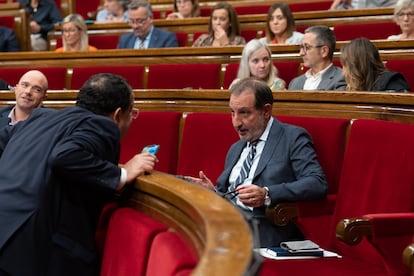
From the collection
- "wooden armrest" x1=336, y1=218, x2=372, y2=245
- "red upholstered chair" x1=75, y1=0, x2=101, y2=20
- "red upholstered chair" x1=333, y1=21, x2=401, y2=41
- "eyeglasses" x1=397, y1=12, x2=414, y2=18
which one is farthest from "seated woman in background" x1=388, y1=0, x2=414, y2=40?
"red upholstered chair" x1=75, y1=0, x2=101, y2=20

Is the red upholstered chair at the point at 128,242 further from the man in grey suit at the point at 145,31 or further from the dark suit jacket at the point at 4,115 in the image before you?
the man in grey suit at the point at 145,31

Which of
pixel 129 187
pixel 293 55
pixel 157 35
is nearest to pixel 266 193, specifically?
pixel 129 187

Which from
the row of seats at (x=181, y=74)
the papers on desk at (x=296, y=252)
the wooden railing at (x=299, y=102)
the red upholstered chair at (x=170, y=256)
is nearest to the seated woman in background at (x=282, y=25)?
the row of seats at (x=181, y=74)

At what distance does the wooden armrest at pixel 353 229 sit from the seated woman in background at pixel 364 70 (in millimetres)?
395

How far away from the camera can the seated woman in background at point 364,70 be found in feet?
3.67

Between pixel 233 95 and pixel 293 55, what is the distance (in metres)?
0.52

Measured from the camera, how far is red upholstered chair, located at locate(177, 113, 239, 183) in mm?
1062

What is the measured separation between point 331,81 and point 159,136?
0.29 meters

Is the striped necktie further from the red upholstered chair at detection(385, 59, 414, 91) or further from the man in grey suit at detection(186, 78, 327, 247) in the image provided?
the red upholstered chair at detection(385, 59, 414, 91)

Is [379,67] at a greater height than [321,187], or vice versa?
[379,67]

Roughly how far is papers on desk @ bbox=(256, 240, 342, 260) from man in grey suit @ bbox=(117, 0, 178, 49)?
101cm

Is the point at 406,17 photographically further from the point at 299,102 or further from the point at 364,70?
the point at 299,102

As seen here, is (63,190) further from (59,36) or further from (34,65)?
(59,36)

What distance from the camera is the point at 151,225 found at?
2.05 ft
